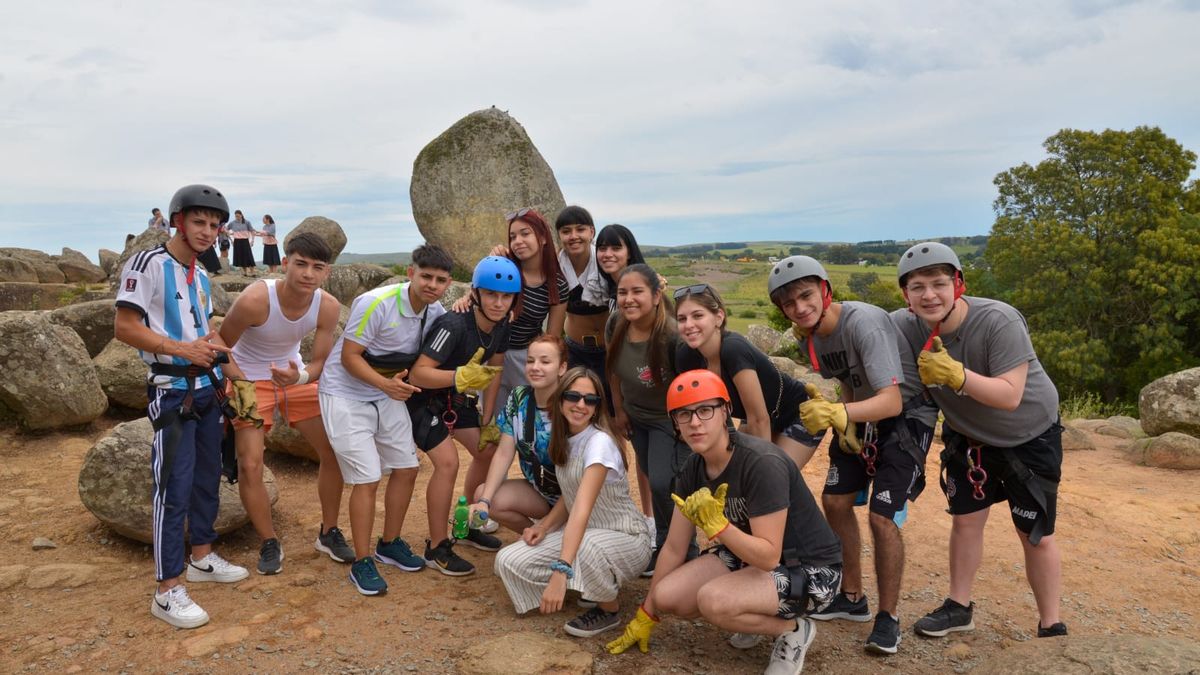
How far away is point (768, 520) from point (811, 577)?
1.41ft

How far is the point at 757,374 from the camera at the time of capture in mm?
4602

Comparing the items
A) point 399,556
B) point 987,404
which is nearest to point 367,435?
point 399,556

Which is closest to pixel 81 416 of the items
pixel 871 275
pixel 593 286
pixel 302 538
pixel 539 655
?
pixel 302 538

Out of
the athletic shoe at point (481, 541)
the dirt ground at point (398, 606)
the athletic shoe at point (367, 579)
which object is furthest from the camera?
the athletic shoe at point (481, 541)

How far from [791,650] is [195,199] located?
4.11 m

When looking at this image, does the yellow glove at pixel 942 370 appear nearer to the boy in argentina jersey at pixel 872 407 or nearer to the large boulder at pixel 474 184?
the boy in argentina jersey at pixel 872 407

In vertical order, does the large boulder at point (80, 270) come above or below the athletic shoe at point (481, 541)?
above

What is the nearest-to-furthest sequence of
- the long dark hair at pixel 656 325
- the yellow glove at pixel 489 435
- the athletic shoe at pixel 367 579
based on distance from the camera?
1. the long dark hair at pixel 656 325
2. the athletic shoe at pixel 367 579
3. the yellow glove at pixel 489 435

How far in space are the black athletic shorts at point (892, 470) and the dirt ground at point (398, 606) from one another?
819 mm

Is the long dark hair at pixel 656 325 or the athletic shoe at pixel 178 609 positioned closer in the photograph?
the athletic shoe at pixel 178 609

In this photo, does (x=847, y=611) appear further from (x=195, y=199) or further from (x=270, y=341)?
(x=195, y=199)

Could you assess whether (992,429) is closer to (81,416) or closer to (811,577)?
(811,577)

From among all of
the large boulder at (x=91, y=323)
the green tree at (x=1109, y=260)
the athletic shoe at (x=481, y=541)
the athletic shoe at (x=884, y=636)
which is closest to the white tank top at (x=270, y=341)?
the athletic shoe at (x=481, y=541)

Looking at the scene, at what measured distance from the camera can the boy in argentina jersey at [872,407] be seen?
4172 millimetres
